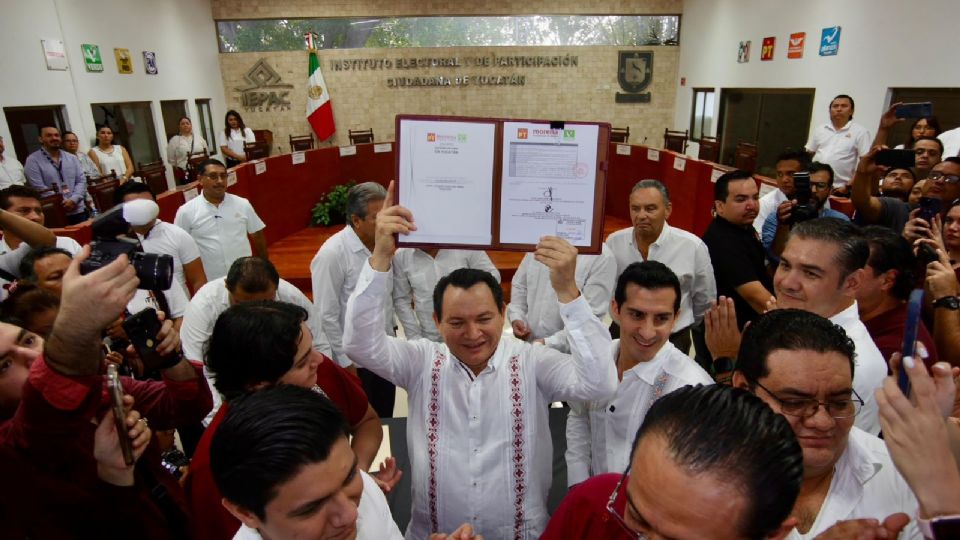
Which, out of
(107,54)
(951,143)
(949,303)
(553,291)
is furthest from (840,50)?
(107,54)

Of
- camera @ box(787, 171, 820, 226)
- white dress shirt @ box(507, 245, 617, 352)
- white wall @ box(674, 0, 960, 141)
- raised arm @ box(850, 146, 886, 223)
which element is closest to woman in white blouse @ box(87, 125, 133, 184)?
white dress shirt @ box(507, 245, 617, 352)

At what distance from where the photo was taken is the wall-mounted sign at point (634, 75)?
36.9 ft

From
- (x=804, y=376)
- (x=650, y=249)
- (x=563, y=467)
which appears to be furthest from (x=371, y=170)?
(x=804, y=376)

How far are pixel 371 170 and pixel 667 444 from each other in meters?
8.44

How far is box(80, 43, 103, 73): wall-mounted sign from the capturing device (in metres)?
7.35

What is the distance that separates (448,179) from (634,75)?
430 inches

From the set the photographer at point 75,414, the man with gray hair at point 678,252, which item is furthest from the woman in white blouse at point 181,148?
the photographer at point 75,414

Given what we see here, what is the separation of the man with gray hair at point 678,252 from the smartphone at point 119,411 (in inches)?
97.9

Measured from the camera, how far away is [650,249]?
3.02m

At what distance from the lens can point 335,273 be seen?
290cm

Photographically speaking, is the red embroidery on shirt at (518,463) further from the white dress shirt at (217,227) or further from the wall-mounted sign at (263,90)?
→ the wall-mounted sign at (263,90)

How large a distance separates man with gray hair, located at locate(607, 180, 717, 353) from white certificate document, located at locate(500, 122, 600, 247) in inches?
52.3

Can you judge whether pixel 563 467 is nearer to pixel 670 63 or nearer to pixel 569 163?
A: pixel 569 163

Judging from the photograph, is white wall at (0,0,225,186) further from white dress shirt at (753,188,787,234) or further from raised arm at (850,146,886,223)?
raised arm at (850,146,886,223)
